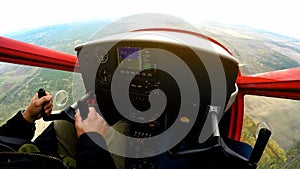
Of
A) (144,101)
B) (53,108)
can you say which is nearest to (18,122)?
(53,108)

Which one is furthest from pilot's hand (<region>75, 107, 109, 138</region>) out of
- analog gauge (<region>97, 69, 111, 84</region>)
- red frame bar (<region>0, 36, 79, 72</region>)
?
red frame bar (<region>0, 36, 79, 72</region>)

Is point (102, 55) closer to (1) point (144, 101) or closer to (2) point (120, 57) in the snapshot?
(2) point (120, 57)

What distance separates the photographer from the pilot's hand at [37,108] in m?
0.86

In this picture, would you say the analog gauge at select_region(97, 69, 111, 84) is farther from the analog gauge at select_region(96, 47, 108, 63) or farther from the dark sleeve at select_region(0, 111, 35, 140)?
the dark sleeve at select_region(0, 111, 35, 140)

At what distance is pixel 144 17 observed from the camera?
104 centimetres

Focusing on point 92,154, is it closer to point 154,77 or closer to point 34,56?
point 154,77

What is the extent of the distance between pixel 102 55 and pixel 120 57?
0.10 metres

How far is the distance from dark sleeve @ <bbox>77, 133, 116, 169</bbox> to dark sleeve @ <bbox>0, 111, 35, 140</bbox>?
0.29 meters

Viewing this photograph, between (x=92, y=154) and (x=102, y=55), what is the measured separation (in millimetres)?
529

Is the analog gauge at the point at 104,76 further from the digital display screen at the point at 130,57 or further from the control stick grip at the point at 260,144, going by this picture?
the control stick grip at the point at 260,144

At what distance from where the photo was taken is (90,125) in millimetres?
814

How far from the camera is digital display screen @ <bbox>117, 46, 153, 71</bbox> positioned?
97 centimetres

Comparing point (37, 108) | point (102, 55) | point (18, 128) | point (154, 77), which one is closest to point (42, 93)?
point (37, 108)

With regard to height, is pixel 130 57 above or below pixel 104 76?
above
